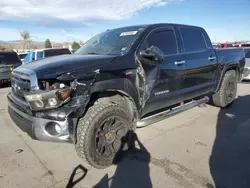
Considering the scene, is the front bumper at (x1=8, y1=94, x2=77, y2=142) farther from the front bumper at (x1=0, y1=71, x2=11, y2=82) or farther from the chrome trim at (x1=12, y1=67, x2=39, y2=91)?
the front bumper at (x1=0, y1=71, x2=11, y2=82)

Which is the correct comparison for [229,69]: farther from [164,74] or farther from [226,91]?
[164,74]

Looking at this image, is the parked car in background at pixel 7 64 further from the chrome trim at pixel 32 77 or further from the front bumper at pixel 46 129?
the front bumper at pixel 46 129

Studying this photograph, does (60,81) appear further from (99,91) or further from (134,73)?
(134,73)

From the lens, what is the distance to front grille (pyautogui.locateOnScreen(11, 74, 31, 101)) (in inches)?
105

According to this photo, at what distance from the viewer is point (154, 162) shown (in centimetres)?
298

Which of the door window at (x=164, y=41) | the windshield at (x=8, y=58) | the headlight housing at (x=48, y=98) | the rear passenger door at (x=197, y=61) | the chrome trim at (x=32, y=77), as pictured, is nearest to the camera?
the headlight housing at (x=48, y=98)

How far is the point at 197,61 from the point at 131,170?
8.62ft

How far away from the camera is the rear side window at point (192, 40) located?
4.17 metres

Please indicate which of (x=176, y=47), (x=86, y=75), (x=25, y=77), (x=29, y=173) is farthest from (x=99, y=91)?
(x=176, y=47)

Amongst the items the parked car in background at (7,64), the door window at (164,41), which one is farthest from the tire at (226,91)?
the parked car in background at (7,64)

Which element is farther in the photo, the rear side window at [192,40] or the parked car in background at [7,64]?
the parked car in background at [7,64]

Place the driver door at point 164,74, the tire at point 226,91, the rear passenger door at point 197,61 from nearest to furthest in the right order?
the driver door at point 164,74
the rear passenger door at point 197,61
the tire at point 226,91

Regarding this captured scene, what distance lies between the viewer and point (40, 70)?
2533 millimetres

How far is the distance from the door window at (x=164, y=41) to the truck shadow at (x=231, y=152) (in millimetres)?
1785
